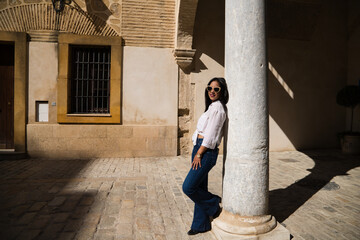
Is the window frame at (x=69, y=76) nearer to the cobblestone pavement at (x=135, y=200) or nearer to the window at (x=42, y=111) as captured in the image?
the window at (x=42, y=111)

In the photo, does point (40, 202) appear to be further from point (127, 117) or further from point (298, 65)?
point (298, 65)

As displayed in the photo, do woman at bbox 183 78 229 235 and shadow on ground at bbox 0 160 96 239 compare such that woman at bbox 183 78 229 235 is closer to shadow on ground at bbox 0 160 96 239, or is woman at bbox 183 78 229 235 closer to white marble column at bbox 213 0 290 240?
white marble column at bbox 213 0 290 240

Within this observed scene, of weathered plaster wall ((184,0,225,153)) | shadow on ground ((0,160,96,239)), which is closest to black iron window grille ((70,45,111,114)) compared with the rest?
shadow on ground ((0,160,96,239))

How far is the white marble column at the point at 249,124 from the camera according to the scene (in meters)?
2.58

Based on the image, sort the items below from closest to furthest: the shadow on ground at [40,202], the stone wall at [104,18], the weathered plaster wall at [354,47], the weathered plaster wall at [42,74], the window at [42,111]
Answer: the shadow on ground at [40,202] → the stone wall at [104,18] → the weathered plaster wall at [42,74] → the window at [42,111] → the weathered plaster wall at [354,47]

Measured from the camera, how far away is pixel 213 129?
2.57 metres

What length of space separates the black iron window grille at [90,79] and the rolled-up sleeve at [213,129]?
5.00 metres

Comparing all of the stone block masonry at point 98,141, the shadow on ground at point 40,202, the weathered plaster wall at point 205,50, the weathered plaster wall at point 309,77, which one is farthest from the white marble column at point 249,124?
the weathered plaster wall at point 309,77

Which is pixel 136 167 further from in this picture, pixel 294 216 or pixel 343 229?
pixel 343 229

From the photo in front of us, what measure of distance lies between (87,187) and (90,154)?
2.52 metres

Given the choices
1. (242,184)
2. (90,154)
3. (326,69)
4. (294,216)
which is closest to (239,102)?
(242,184)

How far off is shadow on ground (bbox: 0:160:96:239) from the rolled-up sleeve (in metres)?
1.81

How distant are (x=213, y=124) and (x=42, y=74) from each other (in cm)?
576

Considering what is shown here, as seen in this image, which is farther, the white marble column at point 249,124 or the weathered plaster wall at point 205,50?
the weathered plaster wall at point 205,50
